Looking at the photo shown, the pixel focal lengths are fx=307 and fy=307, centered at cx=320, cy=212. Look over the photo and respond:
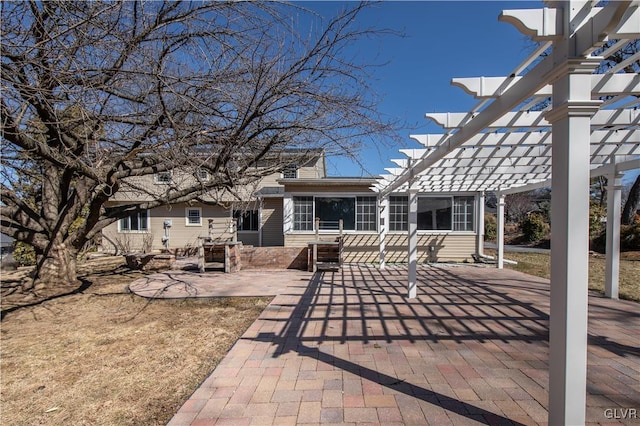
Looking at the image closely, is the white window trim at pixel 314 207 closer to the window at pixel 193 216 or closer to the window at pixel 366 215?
the window at pixel 366 215

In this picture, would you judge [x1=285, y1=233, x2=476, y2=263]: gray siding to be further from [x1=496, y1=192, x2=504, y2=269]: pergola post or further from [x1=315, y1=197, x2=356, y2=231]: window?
[x1=496, y1=192, x2=504, y2=269]: pergola post

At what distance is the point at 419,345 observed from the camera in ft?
12.3

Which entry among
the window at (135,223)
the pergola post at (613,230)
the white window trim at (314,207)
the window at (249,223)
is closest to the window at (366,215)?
the white window trim at (314,207)

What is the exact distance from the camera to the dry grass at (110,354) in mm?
2641

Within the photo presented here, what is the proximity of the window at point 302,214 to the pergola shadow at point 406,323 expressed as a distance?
4297 millimetres

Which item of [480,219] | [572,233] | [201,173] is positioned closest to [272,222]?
[480,219]

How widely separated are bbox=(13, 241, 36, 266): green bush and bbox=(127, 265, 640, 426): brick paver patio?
35.4 ft

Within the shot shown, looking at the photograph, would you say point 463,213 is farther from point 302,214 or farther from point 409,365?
point 409,365

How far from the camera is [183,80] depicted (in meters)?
3.78

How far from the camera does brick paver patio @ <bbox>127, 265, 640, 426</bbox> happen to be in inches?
95.8

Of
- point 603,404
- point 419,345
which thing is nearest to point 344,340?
point 419,345

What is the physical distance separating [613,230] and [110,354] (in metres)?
8.35

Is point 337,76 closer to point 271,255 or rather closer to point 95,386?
point 95,386

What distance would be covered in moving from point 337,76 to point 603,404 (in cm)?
415
